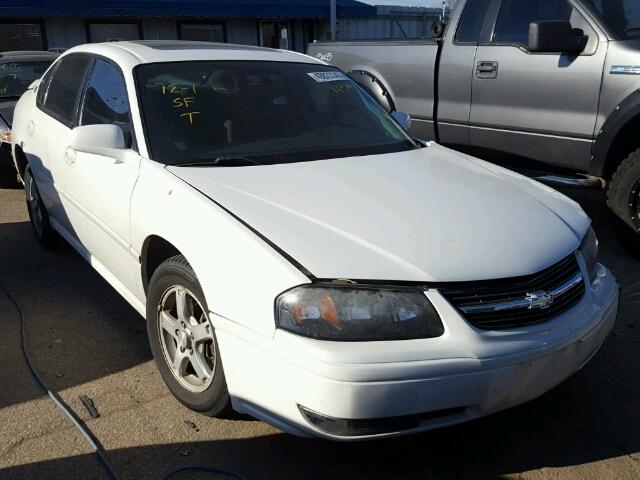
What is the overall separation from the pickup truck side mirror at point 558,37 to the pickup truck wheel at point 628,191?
34.8 inches

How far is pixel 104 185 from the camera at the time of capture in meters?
3.43

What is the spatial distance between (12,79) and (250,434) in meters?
6.67

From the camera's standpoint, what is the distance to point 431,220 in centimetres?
268

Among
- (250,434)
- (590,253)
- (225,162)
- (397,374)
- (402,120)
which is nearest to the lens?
(397,374)

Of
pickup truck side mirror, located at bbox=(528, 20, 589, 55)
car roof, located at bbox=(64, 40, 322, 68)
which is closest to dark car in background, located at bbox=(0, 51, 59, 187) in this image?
car roof, located at bbox=(64, 40, 322, 68)

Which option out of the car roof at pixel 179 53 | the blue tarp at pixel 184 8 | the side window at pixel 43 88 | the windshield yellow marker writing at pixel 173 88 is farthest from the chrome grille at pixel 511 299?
the blue tarp at pixel 184 8

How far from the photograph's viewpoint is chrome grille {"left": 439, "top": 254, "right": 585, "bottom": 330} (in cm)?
235

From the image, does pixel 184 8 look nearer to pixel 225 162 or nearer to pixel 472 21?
pixel 472 21

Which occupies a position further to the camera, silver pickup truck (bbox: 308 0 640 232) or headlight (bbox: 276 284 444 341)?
silver pickup truck (bbox: 308 0 640 232)

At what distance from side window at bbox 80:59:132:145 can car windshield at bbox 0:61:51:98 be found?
433 centimetres

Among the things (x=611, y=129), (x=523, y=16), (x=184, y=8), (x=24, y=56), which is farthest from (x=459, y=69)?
(x=184, y=8)

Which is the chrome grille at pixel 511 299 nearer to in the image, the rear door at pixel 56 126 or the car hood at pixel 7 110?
the rear door at pixel 56 126

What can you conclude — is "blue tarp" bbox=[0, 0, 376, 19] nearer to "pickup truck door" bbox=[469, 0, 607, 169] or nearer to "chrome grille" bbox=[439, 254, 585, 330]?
"pickup truck door" bbox=[469, 0, 607, 169]

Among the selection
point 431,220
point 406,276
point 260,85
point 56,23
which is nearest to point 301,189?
point 431,220
